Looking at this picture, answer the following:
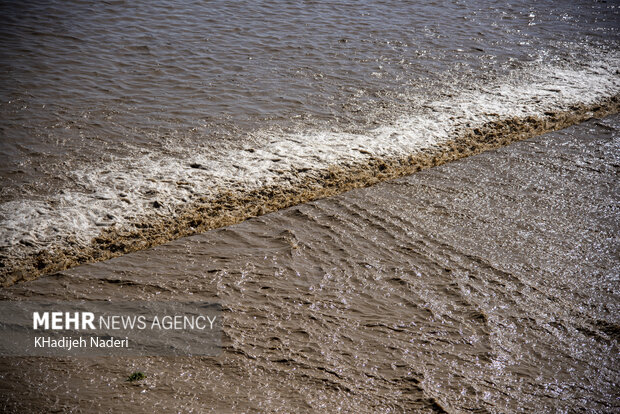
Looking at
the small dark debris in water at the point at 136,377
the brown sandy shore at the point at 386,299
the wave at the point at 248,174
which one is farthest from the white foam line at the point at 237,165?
the small dark debris in water at the point at 136,377

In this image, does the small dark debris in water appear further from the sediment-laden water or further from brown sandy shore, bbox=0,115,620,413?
the sediment-laden water

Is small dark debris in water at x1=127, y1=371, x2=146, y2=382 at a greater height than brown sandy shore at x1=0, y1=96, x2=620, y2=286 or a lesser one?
lesser

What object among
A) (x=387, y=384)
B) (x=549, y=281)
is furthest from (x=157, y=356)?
(x=549, y=281)

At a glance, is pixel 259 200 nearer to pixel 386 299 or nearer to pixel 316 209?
pixel 316 209

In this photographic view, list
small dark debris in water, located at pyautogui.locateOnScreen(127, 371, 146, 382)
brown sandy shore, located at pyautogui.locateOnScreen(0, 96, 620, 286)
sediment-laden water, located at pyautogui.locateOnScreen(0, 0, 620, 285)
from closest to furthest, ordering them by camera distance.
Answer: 1. small dark debris in water, located at pyautogui.locateOnScreen(127, 371, 146, 382)
2. brown sandy shore, located at pyautogui.locateOnScreen(0, 96, 620, 286)
3. sediment-laden water, located at pyautogui.locateOnScreen(0, 0, 620, 285)

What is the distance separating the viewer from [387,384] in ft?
6.79

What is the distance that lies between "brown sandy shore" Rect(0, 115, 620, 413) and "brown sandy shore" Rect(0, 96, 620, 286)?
25 millimetres

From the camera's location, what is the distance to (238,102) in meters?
4.13

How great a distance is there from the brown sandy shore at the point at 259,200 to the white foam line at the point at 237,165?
0.19 ft

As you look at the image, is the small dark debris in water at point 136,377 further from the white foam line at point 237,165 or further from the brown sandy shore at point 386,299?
the white foam line at point 237,165

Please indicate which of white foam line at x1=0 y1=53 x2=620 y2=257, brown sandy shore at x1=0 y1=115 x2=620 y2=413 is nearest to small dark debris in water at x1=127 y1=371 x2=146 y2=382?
brown sandy shore at x1=0 y1=115 x2=620 y2=413

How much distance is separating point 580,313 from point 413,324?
812 mm

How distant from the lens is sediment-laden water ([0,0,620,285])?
299 cm

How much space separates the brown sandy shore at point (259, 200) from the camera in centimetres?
258
